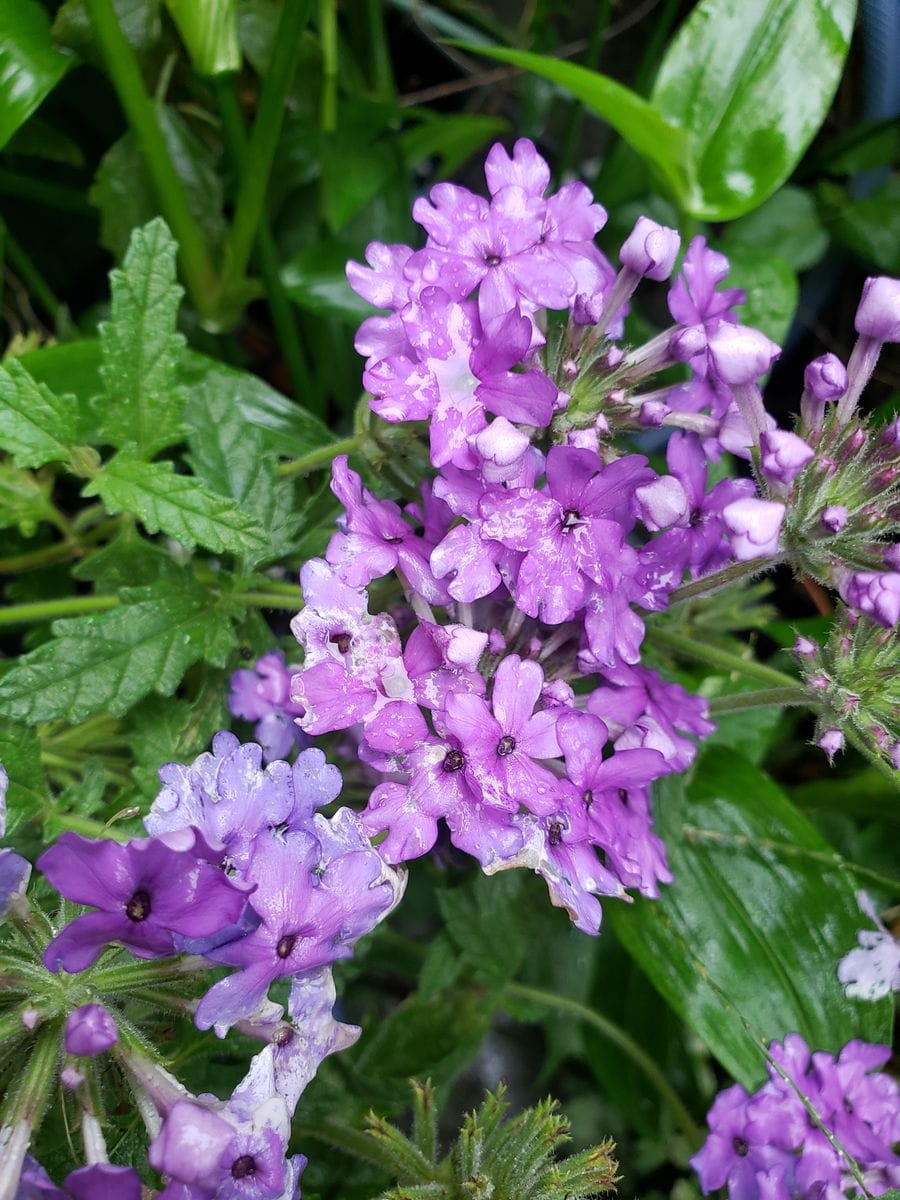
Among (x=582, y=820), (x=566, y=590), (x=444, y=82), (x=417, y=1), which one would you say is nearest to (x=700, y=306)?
(x=566, y=590)

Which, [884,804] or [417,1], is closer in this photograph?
[884,804]

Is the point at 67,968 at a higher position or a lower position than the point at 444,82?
lower

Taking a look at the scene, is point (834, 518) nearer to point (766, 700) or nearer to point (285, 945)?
point (766, 700)

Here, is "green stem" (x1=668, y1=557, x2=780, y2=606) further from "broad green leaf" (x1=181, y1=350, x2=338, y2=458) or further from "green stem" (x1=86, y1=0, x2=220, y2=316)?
"green stem" (x1=86, y1=0, x2=220, y2=316)

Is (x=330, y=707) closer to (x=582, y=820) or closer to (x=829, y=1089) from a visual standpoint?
(x=582, y=820)

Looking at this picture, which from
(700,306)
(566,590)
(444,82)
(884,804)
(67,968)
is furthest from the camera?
(444,82)

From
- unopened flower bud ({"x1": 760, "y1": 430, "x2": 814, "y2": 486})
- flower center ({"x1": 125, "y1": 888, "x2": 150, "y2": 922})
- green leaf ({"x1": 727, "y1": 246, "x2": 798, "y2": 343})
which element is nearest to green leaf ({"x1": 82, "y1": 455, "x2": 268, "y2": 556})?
flower center ({"x1": 125, "y1": 888, "x2": 150, "y2": 922})

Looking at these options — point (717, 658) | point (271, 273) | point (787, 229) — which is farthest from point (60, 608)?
point (787, 229)

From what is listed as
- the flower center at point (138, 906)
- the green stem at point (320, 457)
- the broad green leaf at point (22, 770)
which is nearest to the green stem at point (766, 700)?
the green stem at point (320, 457)
